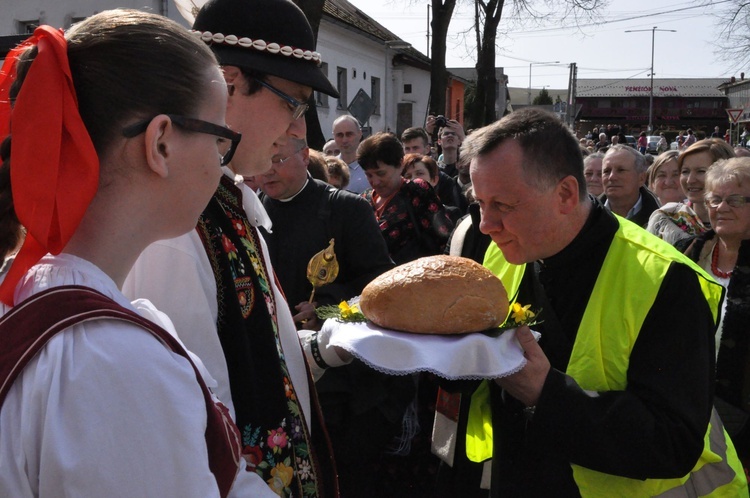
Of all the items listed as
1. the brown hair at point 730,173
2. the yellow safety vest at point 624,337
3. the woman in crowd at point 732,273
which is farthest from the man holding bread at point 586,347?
the brown hair at point 730,173

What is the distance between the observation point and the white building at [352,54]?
59.9ft

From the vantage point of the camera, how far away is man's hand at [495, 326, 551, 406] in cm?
210

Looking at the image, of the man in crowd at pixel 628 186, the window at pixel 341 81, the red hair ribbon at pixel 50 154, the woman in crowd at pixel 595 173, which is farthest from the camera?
the window at pixel 341 81

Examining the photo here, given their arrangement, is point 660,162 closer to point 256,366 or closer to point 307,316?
point 307,316

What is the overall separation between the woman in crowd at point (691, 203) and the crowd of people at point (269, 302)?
125cm

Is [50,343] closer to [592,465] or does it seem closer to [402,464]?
[592,465]

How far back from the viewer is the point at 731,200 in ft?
13.2

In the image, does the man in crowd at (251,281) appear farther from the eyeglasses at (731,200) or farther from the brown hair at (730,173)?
the brown hair at (730,173)

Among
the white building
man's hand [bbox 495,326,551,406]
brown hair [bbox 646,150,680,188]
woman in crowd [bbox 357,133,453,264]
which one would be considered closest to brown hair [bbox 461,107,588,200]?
man's hand [bbox 495,326,551,406]

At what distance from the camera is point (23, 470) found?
1002 mm

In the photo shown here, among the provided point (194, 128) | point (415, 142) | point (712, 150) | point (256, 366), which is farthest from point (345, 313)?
point (415, 142)

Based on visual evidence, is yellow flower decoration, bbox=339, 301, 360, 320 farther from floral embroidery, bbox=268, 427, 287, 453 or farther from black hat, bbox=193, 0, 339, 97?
black hat, bbox=193, 0, 339, 97

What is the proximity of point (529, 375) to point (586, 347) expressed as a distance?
22 centimetres

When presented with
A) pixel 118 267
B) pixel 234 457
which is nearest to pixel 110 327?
pixel 118 267
